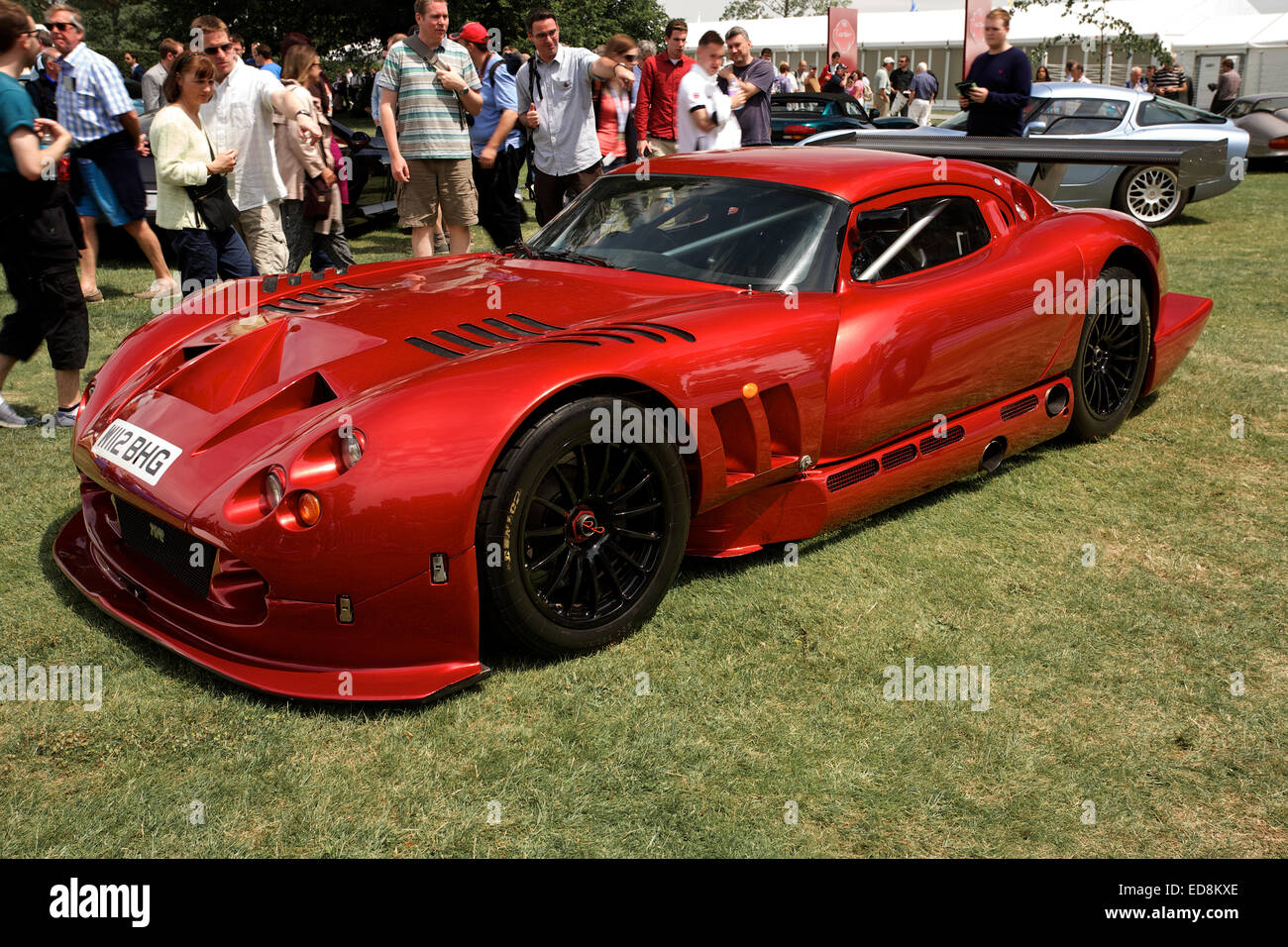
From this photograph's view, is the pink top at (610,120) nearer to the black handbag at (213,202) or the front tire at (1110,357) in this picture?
the black handbag at (213,202)

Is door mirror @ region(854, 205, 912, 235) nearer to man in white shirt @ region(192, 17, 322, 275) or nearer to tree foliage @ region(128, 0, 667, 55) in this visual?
man in white shirt @ region(192, 17, 322, 275)

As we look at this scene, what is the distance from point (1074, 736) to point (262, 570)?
218 cm

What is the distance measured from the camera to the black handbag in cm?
603

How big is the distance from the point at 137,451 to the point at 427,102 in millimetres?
4470

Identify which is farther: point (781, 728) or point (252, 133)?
point (252, 133)

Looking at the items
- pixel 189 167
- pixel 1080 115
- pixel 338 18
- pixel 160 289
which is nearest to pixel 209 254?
pixel 189 167

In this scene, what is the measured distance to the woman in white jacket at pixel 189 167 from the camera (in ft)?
20.0

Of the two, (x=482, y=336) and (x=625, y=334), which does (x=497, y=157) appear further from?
(x=625, y=334)

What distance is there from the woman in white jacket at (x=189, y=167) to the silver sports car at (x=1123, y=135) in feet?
25.0

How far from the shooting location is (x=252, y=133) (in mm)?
6430

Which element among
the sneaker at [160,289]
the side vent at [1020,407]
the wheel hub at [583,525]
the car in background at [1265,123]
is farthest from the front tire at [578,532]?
the car in background at [1265,123]
